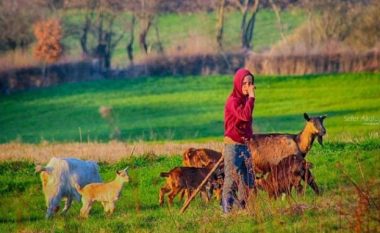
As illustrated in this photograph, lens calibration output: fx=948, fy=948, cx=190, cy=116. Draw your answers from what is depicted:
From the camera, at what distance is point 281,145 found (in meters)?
16.5

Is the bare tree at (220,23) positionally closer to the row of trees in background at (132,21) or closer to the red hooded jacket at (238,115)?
the row of trees in background at (132,21)

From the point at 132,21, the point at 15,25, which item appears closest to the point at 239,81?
the point at 15,25

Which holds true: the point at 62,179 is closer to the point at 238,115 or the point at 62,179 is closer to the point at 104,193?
the point at 104,193

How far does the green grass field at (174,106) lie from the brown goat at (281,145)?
43.7 feet

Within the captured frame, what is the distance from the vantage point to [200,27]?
188 ft

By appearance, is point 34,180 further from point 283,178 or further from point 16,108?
point 16,108

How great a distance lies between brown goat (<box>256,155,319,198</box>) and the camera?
46.7ft

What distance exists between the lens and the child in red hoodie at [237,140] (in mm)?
13234

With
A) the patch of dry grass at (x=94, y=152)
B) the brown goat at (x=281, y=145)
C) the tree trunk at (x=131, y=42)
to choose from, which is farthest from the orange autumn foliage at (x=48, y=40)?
the brown goat at (x=281, y=145)

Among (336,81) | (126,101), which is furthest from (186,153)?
(126,101)

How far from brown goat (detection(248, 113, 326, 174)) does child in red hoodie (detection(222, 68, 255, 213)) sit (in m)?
2.69

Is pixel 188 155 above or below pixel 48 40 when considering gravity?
above

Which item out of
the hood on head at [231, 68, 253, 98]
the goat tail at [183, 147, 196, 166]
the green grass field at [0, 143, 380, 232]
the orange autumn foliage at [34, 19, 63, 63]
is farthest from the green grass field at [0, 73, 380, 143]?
the hood on head at [231, 68, 253, 98]

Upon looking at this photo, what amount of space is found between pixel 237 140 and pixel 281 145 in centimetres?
320
